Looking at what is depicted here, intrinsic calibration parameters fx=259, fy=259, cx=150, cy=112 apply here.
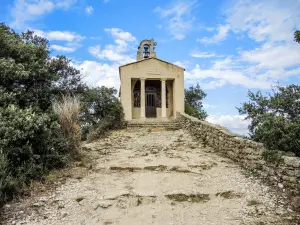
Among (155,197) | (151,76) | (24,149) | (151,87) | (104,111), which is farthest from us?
(151,87)

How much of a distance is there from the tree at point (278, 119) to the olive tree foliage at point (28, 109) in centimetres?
538

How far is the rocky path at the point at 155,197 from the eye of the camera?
177 inches

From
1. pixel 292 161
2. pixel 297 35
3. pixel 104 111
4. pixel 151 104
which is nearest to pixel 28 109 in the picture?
pixel 292 161

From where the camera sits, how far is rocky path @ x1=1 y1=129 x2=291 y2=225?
4.50 m

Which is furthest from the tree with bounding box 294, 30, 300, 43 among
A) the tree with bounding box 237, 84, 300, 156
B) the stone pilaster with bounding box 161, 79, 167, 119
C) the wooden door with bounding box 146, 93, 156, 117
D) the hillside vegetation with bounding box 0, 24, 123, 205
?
the wooden door with bounding box 146, 93, 156, 117

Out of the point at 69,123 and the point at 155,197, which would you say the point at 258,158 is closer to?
the point at 155,197

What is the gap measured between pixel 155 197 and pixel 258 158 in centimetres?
291

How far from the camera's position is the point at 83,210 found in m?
4.80

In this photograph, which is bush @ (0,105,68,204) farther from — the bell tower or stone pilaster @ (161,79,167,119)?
the bell tower

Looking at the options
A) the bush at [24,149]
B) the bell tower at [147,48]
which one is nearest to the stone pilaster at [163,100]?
the bell tower at [147,48]

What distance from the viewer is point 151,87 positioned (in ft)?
63.1

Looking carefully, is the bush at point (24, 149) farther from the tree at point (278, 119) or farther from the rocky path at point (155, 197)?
the tree at point (278, 119)

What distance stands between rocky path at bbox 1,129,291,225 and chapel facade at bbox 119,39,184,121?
9.34 meters

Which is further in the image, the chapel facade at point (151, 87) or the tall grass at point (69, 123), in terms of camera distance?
the chapel facade at point (151, 87)
